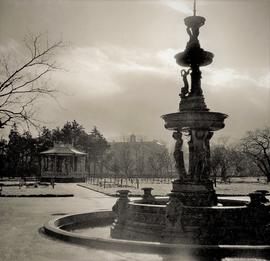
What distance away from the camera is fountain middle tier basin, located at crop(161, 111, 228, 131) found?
539 inches

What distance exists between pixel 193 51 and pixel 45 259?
8380mm

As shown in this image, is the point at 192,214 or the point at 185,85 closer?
the point at 192,214

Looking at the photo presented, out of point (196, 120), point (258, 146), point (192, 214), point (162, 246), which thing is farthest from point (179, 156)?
point (258, 146)

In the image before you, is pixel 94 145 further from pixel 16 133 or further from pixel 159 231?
pixel 159 231

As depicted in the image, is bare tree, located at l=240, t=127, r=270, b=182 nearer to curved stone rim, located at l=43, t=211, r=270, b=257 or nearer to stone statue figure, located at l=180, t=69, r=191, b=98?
stone statue figure, located at l=180, t=69, r=191, b=98

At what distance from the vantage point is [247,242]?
1169 centimetres

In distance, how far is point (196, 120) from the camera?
1373 centimetres

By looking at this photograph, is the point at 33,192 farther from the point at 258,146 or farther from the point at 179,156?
the point at 258,146

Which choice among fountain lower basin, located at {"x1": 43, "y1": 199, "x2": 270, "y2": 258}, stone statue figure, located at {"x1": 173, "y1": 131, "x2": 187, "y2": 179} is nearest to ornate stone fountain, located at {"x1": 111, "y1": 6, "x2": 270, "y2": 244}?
stone statue figure, located at {"x1": 173, "y1": 131, "x2": 187, "y2": 179}

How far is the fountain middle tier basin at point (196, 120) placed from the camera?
1370 cm

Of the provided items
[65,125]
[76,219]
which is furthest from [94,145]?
[76,219]

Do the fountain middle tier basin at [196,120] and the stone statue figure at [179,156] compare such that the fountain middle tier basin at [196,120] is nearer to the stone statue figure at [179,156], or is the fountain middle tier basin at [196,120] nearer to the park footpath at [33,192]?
the stone statue figure at [179,156]

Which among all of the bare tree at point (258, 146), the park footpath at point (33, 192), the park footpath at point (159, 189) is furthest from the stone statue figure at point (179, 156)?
the bare tree at point (258, 146)

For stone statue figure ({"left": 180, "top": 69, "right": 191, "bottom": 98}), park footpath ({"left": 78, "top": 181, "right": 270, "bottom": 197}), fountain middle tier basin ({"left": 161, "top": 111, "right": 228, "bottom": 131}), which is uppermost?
stone statue figure ({"left": 180, "top": 69, "right": 191, "bottom": 98})
